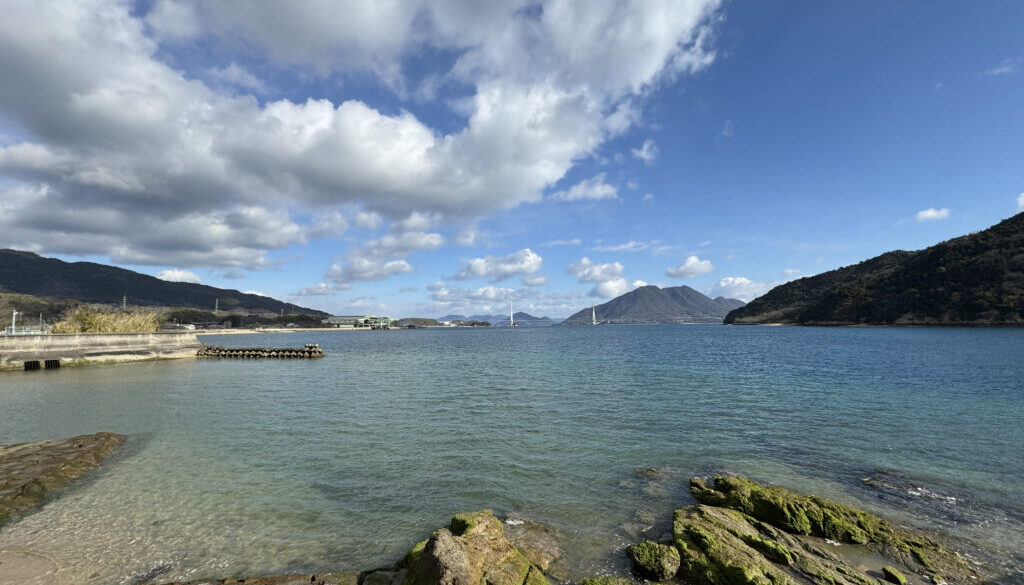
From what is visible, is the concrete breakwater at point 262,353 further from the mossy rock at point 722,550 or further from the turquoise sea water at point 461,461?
the mossy rock at point 722,550

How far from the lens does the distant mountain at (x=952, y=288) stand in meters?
124

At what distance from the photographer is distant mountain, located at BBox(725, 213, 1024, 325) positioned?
124 m

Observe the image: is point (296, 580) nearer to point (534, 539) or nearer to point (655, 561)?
point (534, 539)

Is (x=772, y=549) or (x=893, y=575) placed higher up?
(x=772, y=549)

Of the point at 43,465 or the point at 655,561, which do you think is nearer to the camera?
the point at 655,561

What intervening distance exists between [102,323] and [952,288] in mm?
220980

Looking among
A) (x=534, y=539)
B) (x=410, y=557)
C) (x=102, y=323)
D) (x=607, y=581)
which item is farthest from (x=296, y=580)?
(x=102, y=323)

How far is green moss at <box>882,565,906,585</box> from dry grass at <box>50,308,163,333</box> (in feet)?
253

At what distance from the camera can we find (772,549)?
8.84m

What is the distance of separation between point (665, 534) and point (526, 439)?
9.07 meters

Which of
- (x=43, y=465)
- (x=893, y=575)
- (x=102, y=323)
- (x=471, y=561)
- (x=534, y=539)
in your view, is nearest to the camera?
(x=471, y=561)

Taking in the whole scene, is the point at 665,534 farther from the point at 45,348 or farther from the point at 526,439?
the point at 45,348

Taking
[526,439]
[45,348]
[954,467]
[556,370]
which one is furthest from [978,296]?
[45,348]

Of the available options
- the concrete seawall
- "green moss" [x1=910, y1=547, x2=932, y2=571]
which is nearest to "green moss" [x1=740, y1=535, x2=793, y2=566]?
"green moss" [x1=910, y1=547, x2=932, y2=571]
